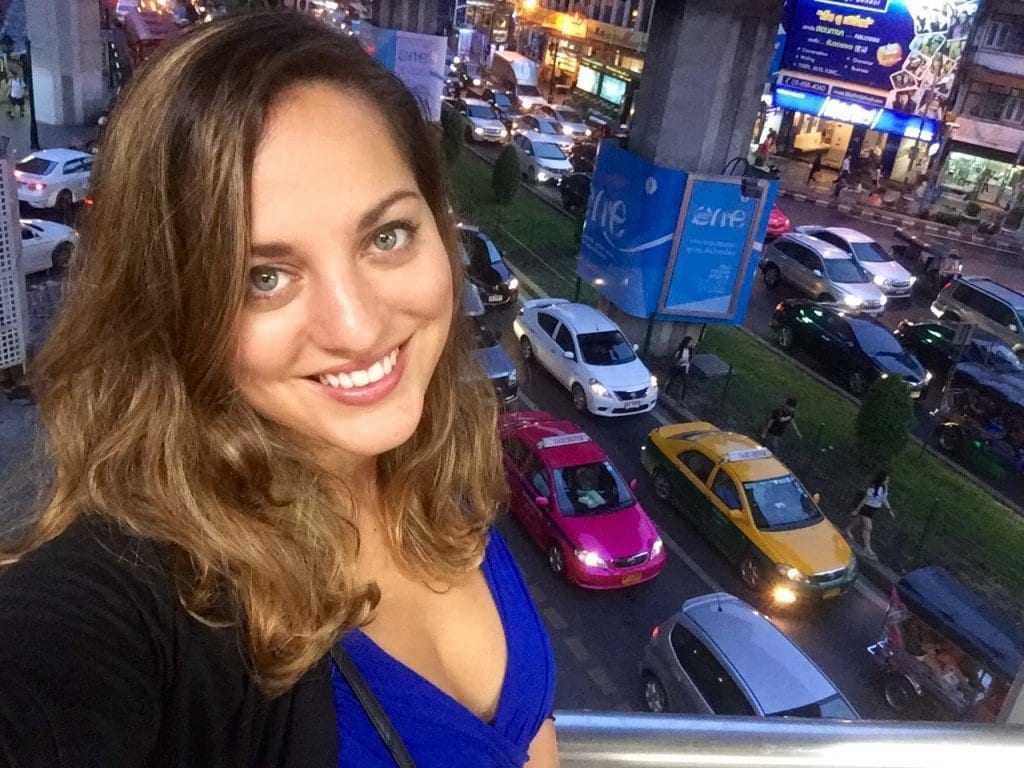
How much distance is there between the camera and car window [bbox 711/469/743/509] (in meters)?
8.34

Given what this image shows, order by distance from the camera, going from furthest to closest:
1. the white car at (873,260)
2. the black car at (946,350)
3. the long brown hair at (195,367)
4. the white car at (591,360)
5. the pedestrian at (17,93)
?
the pedestrian at (17,93) < the white car at (873,260) < the black car at (946,350) < the white car at (591,360) < the long brown hair at (195,367)

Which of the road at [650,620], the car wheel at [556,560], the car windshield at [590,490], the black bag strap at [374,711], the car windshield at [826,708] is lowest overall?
the road at [650,620]

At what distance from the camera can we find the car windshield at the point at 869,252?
1714 centimetres

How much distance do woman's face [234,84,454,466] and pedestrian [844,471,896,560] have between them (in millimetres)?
8314

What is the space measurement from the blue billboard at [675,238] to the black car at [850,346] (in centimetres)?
187

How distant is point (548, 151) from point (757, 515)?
50.9ft

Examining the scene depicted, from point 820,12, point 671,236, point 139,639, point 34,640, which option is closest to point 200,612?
point 139,639

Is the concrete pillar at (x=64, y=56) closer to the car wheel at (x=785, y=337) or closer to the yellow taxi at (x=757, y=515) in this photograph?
the car wheel at (x=785, y=337)

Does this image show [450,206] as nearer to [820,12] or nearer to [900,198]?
[820,12]

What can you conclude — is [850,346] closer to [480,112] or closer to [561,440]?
[561,440]

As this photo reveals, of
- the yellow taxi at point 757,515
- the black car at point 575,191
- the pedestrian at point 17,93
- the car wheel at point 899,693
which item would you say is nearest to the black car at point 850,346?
the yellow taxi at point 757,515

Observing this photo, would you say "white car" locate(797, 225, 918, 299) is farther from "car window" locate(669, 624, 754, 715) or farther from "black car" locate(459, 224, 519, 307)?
"car window" locate(669, 624, 754, 715)

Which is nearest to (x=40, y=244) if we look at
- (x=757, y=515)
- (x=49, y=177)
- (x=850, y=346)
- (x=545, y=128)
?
(x=49, y=177)

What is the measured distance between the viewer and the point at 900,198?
79.9ft
